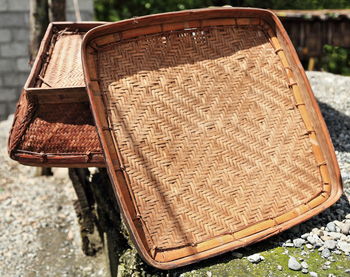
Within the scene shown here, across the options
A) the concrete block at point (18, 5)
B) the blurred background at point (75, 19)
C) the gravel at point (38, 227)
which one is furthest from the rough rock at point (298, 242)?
the concrete block at point (18, 5)

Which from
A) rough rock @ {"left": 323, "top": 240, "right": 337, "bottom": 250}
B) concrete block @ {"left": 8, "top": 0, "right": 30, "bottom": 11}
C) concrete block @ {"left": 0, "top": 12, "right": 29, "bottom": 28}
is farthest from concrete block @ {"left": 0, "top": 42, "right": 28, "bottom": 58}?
rough rock @ {"left": 323, "top": 240, "right": 337, "bottom": 250}

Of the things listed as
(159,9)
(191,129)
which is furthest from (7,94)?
(191,129)

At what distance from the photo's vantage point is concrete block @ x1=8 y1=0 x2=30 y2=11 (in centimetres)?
736

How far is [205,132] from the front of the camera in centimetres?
296

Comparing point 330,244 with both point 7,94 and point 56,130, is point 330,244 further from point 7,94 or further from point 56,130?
point 7,94

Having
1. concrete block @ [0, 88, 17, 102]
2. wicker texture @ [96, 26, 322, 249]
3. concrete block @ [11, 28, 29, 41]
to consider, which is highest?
wicker texture @ [96, 26, 322, 249]

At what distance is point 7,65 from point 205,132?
5.85 metres

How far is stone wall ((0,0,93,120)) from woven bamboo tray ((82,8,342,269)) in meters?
4.81

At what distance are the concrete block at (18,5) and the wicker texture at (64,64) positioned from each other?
4052 mm

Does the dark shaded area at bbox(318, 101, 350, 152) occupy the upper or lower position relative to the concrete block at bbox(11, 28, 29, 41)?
lower

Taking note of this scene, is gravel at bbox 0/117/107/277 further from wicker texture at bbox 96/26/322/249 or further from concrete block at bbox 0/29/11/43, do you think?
wicker texture at bbox 96/26/322/249

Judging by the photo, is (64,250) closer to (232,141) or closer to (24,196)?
(24,196)

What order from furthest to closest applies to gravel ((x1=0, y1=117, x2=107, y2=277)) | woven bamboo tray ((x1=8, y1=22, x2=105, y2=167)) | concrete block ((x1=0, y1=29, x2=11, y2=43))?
concrete block ((x1=0, y1=29, x2=11, y2=43)) → gravel ((x1=0, y1=117, x2=107, y2=277)) → woven bamboo tray ((x1=8, y1=22, x2=105, y2=167))

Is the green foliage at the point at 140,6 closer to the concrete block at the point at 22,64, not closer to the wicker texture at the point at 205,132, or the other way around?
the concrete block at the point at 22,64
